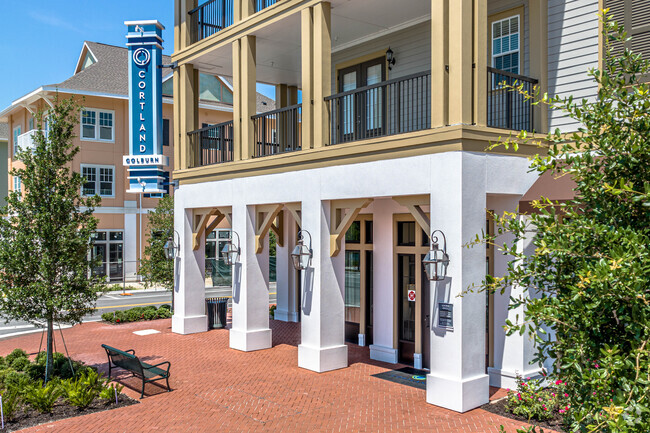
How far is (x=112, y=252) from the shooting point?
1342 inches

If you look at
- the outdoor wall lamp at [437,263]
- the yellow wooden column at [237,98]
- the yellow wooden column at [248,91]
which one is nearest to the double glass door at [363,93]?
the yellow wooden column at [248,91]

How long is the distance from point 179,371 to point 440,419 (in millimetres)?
6476

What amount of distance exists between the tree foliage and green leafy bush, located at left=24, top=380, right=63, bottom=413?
9139 mm

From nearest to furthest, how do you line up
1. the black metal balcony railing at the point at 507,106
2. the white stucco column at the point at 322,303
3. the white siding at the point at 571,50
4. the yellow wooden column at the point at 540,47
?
the white siding at the point at 571,50, the yellow wooden column at the point at 540,47, the black metal balcony railing at the point at 507,106, the white stucco column at the point at 322,303

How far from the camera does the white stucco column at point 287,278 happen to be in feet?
66.3

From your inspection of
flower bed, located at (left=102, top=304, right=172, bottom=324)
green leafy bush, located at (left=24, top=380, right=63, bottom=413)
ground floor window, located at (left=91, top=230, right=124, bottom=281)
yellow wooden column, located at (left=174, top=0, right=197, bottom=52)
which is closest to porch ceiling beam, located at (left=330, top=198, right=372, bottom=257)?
green leafy bush, located at (left=24, top=380, right=63, bottom=413)

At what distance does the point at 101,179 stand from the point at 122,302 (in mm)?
9906

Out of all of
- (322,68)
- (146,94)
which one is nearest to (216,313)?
(146,94)

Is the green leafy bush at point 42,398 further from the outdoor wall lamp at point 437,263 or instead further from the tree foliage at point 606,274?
the tree foliage at point 606,274

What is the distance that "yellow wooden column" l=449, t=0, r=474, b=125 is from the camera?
33.1 ft

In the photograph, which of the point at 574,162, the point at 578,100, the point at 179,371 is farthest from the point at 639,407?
the point at 179,371

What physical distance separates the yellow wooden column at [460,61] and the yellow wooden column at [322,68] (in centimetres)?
356

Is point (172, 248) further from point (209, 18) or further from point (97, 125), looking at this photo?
A: point (97, 125)

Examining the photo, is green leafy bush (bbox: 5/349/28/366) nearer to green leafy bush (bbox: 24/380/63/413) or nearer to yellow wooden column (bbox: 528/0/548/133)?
green leafy bush (bbox: 24/380/63/413)
